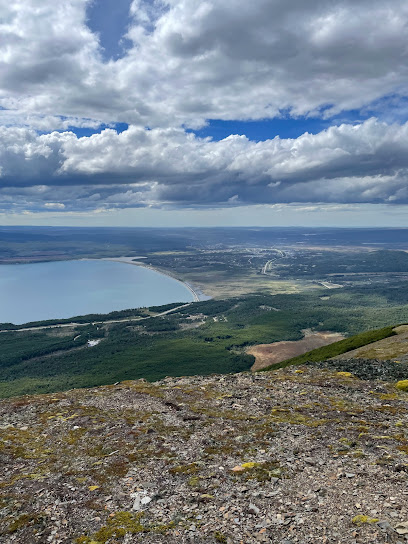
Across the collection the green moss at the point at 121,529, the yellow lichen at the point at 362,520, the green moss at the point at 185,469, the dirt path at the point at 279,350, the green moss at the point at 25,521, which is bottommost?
the dirt path at the point at 279,350

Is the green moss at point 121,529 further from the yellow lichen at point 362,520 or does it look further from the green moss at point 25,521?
the yellow lichen at point 362,520

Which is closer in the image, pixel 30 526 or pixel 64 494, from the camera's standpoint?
pixel 30 526

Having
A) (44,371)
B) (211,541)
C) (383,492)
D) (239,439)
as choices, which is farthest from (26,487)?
(44,371)

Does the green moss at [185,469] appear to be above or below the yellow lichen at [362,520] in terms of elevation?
below

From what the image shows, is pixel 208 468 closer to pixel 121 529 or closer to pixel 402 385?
pixel 121 529

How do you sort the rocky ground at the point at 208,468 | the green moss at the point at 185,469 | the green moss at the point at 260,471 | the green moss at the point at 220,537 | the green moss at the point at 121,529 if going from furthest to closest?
1. the green moss at the point at 185,469
2. the green moss at the point at 260,471
3. the rocky ground at the point at 208,468
4. the green moss at the point at 121,529
5. the green moss at the point at 220,537

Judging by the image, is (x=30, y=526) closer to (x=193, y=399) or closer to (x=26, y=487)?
(x=26, y=487)

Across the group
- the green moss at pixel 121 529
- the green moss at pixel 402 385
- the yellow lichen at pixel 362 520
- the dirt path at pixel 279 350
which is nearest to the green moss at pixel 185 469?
the green moss at pixel 121 529

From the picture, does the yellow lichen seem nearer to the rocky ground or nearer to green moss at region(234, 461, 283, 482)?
the rocky ground
